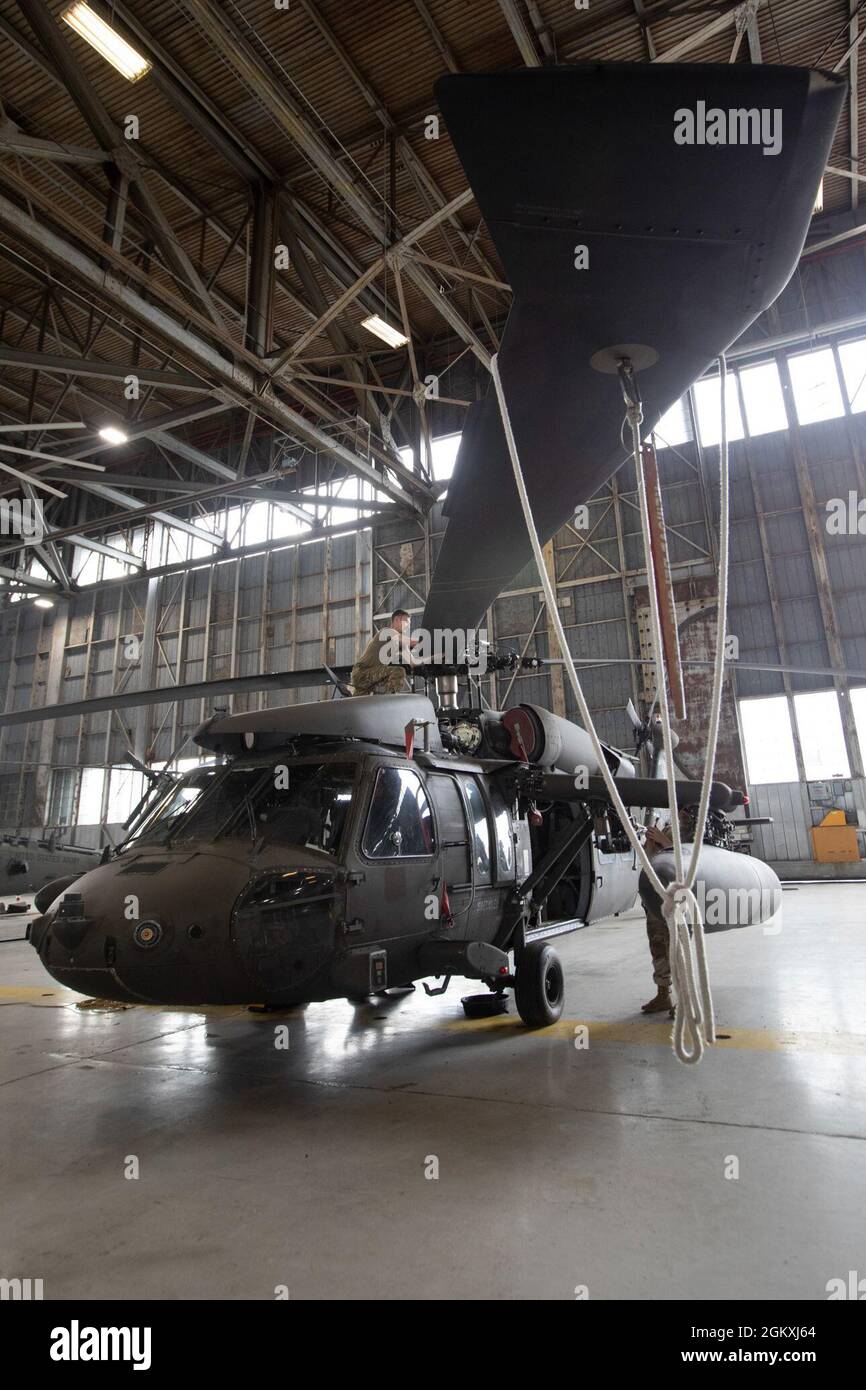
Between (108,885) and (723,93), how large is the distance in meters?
4.60

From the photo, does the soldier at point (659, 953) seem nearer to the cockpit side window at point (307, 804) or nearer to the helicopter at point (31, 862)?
the cockpit side window at point (307, 804)

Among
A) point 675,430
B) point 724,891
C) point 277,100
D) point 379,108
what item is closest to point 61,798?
point 379,108

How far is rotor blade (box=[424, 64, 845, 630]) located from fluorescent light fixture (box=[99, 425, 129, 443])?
16.4m

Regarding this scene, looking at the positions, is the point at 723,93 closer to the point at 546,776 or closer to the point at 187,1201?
the point at 187,1201

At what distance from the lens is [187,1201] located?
3.18 m

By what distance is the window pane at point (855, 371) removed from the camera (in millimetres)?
19281

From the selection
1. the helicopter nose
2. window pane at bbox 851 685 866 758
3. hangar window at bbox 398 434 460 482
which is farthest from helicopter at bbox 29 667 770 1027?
hangar window at bbox 398 434 460 482

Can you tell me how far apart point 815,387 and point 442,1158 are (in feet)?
72.2

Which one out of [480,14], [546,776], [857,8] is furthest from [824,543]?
[546,776]

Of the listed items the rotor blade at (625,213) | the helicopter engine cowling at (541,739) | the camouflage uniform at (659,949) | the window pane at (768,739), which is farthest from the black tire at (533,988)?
the window pane at (768,739)

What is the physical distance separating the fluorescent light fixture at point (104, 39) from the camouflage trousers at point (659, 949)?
534 inches

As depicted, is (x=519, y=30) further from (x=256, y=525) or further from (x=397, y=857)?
(x=256, y=525)

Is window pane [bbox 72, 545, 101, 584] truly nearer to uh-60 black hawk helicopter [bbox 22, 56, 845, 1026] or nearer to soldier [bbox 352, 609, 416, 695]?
soldier [bbox 352, 609, 416, 695]

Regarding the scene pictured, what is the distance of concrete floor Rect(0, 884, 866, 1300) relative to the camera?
102 inches
